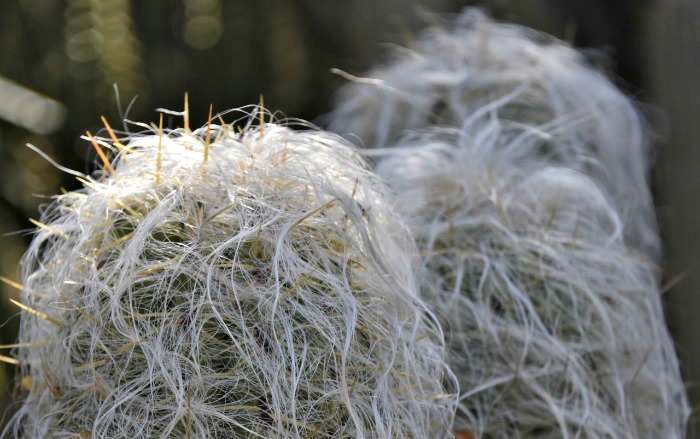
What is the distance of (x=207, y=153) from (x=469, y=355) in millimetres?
326

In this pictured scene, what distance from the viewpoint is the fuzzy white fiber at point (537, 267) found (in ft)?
2.64

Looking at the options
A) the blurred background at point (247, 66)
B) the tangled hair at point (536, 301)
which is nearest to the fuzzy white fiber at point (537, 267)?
the tangled hair at point (536, 301)

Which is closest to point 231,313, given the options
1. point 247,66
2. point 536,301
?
point 536,301

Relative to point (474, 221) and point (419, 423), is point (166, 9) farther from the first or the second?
point (419, 423)

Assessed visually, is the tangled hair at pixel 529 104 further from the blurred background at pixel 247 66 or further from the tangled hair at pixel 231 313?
the tangled hair at pixel 231 313

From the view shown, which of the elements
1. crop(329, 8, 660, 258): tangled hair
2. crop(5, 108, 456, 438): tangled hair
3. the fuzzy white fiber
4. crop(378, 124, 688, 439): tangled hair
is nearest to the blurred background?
crop(329, 8, 660, 258): tangled hair

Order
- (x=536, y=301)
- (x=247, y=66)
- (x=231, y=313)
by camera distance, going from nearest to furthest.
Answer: (x=231, y=313)
(x=536, y=301)
(x=247, y=66)

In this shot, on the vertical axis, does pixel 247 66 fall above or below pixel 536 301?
below

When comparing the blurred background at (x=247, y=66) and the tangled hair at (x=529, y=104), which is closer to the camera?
the tangled hair at (x=529, y=104)

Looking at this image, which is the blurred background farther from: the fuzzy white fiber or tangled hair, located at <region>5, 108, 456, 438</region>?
tangled hair, located at <region>5, 108, 456, 438</region>

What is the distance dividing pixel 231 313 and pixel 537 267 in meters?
0.38

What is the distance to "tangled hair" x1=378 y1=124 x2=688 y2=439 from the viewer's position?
0.80m

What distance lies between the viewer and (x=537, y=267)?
85cm

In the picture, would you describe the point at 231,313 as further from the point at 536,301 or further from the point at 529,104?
the point at 529,104
